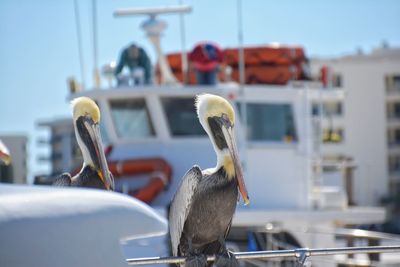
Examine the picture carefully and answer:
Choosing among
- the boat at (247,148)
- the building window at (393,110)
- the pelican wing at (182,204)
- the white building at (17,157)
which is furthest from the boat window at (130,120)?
the building window at (393,110)

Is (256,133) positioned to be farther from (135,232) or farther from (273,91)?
(135,232)

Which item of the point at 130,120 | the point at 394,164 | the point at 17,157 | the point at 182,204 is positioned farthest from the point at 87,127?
the point at 394,164

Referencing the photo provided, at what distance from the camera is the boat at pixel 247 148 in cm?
1655

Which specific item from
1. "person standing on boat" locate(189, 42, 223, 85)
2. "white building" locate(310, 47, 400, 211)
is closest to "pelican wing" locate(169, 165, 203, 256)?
"person standing on boat" locate(189, 42, 223, 85)

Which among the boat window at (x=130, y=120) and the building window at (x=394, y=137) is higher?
the boat window at (x=130, y=120)

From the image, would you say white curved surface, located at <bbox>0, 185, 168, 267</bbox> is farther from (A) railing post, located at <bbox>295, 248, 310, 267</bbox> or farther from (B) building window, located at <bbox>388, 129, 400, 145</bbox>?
(B) building window, located at <bbox>388, 129, 400, 145</bbox>

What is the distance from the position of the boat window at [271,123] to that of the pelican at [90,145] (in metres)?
9.16

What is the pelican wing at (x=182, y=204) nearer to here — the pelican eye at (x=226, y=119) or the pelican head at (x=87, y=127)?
the pelican eye at (x=226, y=119)

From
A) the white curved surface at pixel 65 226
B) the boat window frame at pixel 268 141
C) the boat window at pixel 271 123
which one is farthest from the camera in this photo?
the boat window at pixel 271 123

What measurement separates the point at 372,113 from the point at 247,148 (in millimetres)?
46495

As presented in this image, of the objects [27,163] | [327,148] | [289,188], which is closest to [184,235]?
[27,163]

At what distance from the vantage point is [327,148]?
59.7 metres

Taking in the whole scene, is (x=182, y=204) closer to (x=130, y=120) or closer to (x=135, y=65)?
(x=130, y=120)

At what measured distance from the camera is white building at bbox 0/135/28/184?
13637 millimetres
